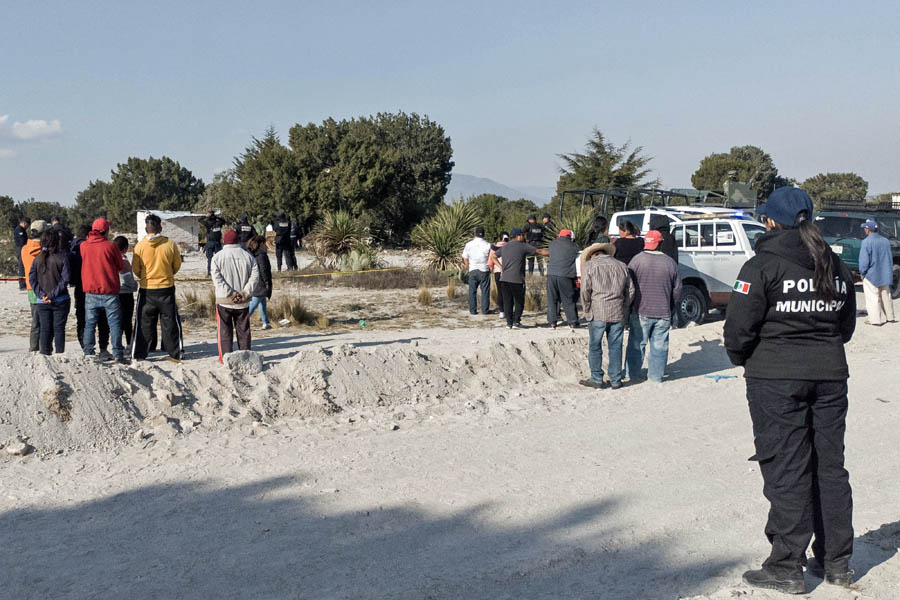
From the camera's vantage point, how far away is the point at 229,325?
9672mm

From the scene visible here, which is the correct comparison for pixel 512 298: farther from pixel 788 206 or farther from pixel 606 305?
pixel 788 206

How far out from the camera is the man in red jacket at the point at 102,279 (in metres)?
9.46

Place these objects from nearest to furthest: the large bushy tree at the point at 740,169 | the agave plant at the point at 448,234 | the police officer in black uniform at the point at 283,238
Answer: the agave plant at the point at 448,234, the police officer in black uniform at the point at 283,238, the large bushy tree at the point at 740,169

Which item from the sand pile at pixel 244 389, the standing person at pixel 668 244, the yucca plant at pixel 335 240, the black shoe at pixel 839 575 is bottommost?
the black shoe at pixel 839 575

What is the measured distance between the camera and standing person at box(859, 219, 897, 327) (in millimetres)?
13891

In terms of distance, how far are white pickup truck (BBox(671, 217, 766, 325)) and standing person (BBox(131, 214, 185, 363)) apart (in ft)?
27.8

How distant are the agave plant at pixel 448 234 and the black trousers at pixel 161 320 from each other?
36.9 feet

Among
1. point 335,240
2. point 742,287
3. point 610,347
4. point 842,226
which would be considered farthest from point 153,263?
point 842,226

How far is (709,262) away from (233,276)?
8.88 meters

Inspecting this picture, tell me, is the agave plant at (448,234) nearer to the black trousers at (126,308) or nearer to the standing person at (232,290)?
the black trousers at (126,308)

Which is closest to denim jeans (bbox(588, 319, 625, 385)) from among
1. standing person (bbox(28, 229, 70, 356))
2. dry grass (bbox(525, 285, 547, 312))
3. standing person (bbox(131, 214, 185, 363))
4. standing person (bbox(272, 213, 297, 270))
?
standing person (bbox(131, 214, 185, 363))

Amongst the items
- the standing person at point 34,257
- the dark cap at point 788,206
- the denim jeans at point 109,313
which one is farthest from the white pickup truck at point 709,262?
the dark cap at point 788,206

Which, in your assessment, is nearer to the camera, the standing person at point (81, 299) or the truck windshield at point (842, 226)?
the standing person at point (81, 299)

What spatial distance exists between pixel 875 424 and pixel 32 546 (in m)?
7.18
